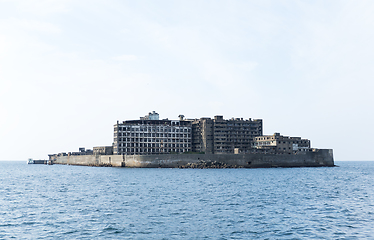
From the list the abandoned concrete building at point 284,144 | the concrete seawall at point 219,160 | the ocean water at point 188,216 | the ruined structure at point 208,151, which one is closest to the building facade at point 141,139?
the ruined structure at point 208,151

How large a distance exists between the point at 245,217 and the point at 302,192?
1153 inches

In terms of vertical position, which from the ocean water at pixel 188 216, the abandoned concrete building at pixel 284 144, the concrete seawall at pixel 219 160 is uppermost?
the abandoned concrete building at pixel 284 144

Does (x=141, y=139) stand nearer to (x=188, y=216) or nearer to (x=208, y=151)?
(x=208, y=151)

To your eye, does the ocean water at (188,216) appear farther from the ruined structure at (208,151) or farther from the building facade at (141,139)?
the building facade at (141,139)

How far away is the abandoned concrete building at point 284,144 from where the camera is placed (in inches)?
7005

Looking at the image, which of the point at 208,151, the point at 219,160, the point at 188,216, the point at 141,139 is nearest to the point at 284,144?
the point at 208,151

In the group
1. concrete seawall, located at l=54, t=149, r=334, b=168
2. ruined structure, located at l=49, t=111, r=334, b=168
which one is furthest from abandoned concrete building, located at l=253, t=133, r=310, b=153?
concrete seawall, located at l=54, t=149, r=334, b=168

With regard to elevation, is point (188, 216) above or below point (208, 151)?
below

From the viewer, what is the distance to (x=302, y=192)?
220 ft

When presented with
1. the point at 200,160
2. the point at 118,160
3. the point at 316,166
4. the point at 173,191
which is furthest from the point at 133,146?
the point at 173,191

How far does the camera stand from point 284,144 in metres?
179

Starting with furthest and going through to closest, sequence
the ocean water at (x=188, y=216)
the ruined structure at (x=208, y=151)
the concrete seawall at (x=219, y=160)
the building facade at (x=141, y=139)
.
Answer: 1. the building facade at (x=141, y=139)
2. the ruined structure at (x=208, y=151)
3. the concrete seawall at (x=219, y=160)
4. the ocean water at (x=188, y=216)

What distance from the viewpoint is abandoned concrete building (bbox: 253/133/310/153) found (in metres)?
178

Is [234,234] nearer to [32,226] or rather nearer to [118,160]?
[32,226]
